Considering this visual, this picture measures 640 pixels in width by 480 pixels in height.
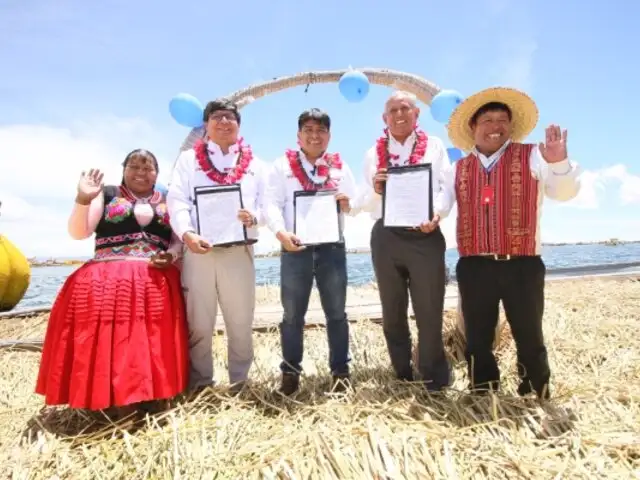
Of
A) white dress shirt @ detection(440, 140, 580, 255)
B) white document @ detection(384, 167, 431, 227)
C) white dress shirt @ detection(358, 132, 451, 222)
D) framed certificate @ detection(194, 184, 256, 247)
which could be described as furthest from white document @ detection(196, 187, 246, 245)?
white dress shirt @ detection(440, 140, 580, 255)

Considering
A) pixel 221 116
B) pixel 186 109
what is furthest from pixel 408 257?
pixel 186 109

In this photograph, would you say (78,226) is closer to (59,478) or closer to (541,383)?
(59,478)

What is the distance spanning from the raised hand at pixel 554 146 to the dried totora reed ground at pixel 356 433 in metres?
1.53

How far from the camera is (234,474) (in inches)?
79.5

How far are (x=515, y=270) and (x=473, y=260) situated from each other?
265mm

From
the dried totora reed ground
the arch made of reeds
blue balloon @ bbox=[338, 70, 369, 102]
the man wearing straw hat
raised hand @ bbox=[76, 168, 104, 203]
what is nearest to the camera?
the dried totora reed ground

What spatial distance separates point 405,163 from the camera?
302 centimetres

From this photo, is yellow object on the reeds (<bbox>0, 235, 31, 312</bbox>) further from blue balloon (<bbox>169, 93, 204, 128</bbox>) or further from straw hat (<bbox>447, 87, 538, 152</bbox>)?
straw hat (<bbox>447, 87, 538, 152</bbox>)

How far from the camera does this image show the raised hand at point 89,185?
2729 mm

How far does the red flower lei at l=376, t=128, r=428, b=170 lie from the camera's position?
2.99m

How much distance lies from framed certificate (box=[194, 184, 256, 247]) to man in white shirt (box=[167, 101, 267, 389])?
0.06 metres

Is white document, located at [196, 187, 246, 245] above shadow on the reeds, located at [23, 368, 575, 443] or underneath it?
above

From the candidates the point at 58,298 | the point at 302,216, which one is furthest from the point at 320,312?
the point at 58,298

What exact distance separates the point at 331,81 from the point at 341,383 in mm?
4164
